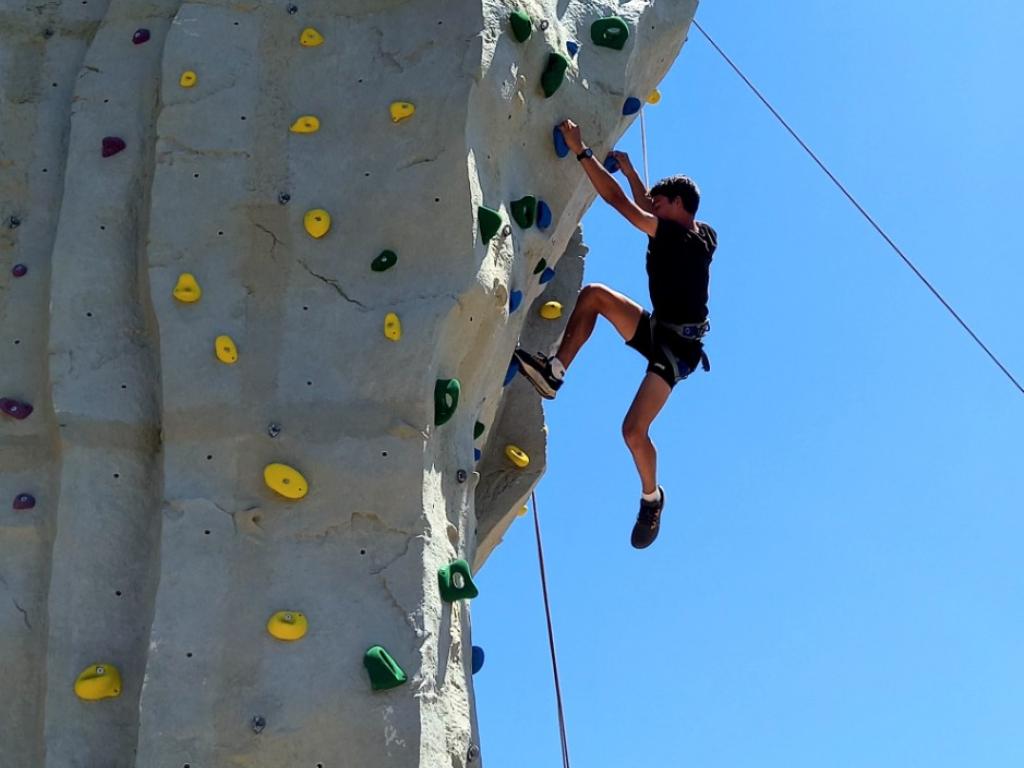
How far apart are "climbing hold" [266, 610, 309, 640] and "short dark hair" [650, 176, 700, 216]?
2617 millimetres

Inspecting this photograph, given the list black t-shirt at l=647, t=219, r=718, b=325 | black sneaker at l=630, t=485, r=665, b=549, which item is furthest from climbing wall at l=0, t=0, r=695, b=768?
black sneaker at l=630, t=485, r=665, b=549

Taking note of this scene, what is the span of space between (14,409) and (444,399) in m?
1.63

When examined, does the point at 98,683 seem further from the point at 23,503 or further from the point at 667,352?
the point at 667,352

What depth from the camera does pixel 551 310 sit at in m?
8.61

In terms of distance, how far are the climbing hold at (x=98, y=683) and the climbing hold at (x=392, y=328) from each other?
1601 mm

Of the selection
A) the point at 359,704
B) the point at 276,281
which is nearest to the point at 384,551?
the point at 359,704

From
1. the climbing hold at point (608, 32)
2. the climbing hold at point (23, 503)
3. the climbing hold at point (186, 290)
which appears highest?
the climbing hold at point (608, 32)

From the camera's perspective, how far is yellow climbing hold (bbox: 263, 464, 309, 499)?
662 cm

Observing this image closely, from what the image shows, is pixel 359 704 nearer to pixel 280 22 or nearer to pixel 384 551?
pixel 384 551

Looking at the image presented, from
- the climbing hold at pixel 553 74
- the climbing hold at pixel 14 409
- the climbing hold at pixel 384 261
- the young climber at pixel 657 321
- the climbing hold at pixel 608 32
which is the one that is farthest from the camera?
the climbing hold at pixel 608 32

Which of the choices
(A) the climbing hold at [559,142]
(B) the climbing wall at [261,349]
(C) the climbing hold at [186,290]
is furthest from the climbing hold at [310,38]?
(C) the climbing hold at [186,290]

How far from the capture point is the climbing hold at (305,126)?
7.31 m

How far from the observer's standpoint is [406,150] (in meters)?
7.22

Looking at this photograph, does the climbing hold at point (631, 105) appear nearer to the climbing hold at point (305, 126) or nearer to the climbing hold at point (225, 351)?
the climbing hold at point (305, 126)
